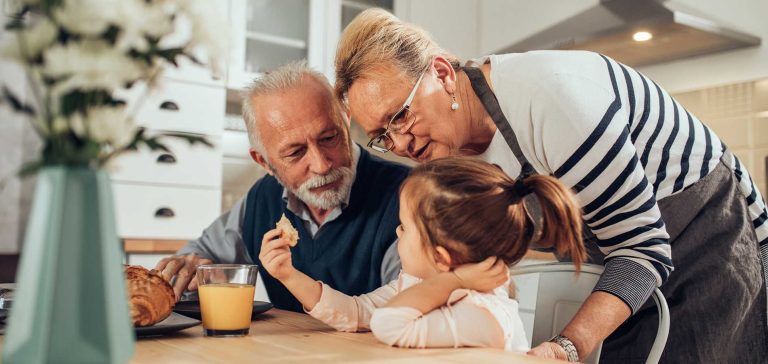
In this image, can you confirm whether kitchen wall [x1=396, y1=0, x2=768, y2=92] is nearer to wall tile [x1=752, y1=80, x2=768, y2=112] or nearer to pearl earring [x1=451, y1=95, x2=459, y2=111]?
wall tile [x1=752, y1=80, x2=768, y2=112]

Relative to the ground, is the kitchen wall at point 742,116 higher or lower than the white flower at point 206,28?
higher

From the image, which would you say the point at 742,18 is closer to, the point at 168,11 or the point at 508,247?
the point at 508,247

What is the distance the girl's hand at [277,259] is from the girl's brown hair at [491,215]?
217 mm

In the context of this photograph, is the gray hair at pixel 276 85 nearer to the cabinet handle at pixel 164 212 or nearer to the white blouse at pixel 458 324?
the white blouse at pixel 458 324

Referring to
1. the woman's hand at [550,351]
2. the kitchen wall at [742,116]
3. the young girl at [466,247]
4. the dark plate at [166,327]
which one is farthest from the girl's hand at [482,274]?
the kitchen wall at [742,116]

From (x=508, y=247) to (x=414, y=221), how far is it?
138mm

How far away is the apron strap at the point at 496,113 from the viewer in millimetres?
1258

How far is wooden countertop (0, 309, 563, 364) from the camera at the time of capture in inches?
31.4

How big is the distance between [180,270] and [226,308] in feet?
1.69

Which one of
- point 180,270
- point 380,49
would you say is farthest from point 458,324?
point 180,270

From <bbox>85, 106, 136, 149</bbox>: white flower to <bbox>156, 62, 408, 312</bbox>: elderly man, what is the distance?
944 mm

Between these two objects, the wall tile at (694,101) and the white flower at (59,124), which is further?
the wall tile at (694,101)

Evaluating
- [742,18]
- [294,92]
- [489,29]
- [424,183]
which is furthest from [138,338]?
[489,29]

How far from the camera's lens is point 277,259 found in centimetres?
107
